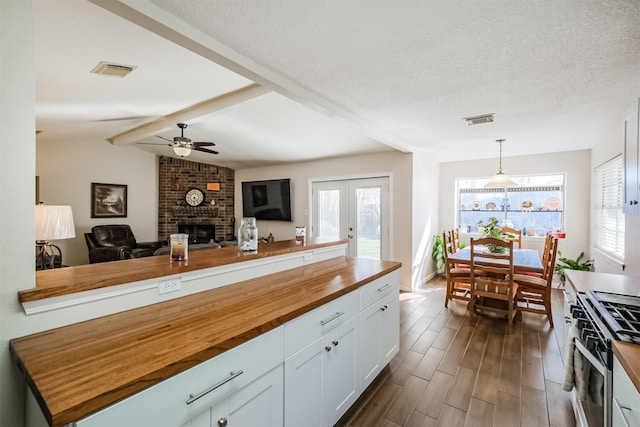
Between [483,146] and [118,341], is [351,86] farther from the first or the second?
[483,146]

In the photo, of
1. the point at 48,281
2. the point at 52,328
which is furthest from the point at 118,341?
the point at 48,281

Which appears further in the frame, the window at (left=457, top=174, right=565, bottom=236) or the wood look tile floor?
the window at (left=457, top=174, right=565, bottom=236)

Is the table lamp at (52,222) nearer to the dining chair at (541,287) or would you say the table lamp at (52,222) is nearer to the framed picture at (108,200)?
the framed picture at (108,200)

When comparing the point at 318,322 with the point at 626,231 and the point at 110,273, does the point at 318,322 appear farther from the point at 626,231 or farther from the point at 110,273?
the point at 626,231

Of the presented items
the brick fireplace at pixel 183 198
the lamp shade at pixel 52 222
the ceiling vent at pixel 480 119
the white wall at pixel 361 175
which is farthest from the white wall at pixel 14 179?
the brick fireplace at pixel 183 198

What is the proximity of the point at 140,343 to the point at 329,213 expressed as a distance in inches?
194

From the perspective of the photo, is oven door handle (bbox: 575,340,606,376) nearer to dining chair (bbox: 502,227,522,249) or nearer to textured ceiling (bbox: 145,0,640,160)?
textured ceiling (bbox: 145,0,640,160)

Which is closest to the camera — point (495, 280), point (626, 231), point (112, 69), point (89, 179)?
point (112, 69)

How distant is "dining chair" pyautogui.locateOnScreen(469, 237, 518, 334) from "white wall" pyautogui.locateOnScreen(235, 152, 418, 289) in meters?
1.30

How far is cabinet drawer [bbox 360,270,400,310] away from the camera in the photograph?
199cm

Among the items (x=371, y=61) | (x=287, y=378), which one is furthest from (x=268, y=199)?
(x=287, y=378)

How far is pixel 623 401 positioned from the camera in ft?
3.29

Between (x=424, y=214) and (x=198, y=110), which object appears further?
(x=424, y=214)

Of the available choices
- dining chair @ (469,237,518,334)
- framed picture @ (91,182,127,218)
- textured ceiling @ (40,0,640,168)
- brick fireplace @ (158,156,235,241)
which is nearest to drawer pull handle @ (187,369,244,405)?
textured ceiling @ (40,0,640,168)
